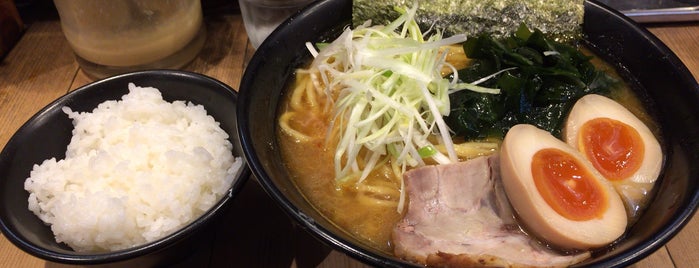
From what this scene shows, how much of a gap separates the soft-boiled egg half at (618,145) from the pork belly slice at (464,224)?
27cm

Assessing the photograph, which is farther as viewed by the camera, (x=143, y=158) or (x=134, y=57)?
(x=134, y=57)

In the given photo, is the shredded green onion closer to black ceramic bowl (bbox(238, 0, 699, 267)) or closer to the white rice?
→ black ceramic bowl (bbox(238, 0, 699, 267))

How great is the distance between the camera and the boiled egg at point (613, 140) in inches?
51.0

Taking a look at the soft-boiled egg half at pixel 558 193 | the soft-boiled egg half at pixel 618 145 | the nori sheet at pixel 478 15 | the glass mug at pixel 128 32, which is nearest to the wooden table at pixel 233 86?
the glass mug at pixel 128 32

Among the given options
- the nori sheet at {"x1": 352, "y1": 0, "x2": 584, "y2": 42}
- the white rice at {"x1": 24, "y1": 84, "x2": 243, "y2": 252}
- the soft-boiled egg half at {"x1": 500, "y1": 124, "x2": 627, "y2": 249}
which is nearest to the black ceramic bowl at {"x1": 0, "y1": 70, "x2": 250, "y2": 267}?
the white rice at {"x1": 24, "y1": 84, "x2": 243, "y2": 252}

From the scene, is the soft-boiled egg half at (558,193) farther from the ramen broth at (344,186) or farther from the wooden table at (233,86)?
the wooden table at (233,86)

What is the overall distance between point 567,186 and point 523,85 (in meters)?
0.42

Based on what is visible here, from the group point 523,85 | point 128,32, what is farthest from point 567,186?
point 128,32

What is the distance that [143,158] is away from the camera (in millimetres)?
1464

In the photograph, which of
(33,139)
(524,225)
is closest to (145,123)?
(33,139)

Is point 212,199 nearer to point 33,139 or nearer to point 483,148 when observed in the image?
point 33,139

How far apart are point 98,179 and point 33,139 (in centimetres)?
31

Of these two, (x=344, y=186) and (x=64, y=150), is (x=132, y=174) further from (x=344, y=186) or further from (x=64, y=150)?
(x=344, y=186)

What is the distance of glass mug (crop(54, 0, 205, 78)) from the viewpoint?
1.99m
